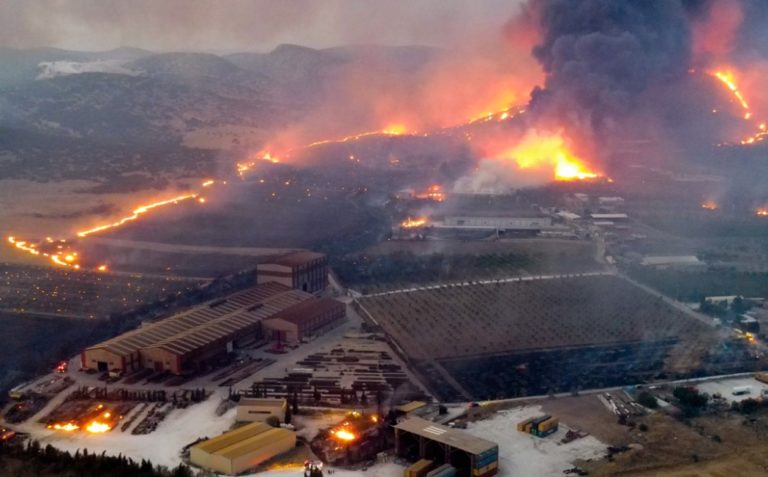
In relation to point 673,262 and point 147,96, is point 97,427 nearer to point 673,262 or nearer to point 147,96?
point 673,262

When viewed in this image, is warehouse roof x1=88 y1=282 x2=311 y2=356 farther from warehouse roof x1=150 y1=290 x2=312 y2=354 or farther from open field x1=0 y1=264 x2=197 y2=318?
open field x1=0 y1=264 x2=197 y2=318

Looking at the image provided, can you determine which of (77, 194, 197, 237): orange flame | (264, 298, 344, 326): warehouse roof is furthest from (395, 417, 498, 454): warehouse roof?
(77, 194, 197, 237): orange flame

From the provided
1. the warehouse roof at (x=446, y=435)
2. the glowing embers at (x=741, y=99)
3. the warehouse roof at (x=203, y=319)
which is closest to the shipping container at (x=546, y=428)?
the warehouse roof at (x=446, y=435)

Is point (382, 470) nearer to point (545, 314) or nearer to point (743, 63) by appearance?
point (545, 314)

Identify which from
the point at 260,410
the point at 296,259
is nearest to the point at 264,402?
the point at 260,410

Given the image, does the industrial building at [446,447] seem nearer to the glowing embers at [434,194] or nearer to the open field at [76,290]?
the open field at [76,290]
